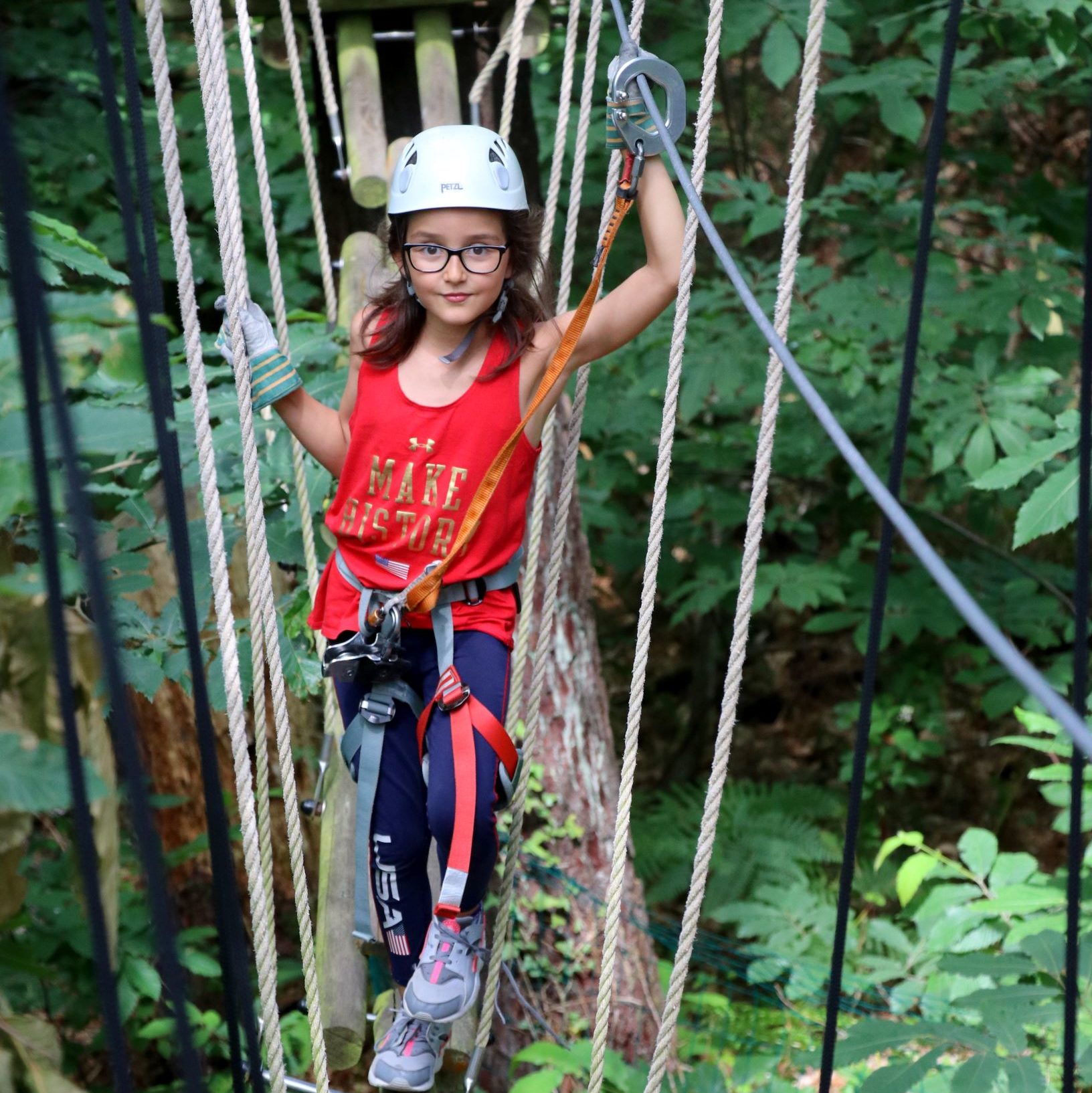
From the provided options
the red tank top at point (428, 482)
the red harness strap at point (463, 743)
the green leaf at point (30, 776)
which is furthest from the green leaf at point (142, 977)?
the green leaf at point (30, 776)

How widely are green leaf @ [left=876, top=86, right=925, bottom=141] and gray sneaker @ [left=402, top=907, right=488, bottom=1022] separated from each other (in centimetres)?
179

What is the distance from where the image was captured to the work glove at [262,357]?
1463 millimetres

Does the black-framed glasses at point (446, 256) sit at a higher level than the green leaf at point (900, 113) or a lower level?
lower

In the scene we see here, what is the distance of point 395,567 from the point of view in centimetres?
150

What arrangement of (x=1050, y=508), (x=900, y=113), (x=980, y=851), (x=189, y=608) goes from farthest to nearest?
(x=900, y=113)
(x=980, y=851)
(x=1050, y=508)
(x=189, y=608)

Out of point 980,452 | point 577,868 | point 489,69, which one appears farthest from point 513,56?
point 577,868

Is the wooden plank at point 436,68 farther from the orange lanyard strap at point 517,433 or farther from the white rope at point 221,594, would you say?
the white rope at point 221,594

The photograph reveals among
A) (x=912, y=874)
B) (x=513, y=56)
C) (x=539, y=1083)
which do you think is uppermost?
(x=513, y=56)

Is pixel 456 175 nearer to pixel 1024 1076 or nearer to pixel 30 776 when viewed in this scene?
pixel 30 776

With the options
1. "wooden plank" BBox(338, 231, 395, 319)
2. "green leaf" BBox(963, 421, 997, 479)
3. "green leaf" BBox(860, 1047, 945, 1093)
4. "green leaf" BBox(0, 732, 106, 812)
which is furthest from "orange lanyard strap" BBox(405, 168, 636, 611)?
"green leaf" BBox(963, 421, 997, 479)

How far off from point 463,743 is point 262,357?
0.50 metres

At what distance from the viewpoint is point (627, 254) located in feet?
9.77

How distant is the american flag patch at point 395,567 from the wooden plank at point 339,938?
50 cm

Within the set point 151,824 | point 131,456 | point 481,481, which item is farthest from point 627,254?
point 151,824
